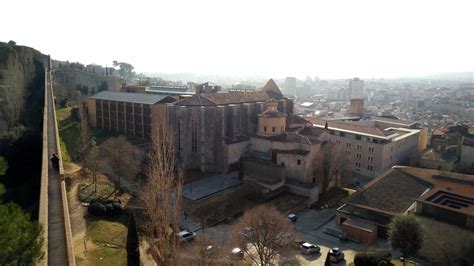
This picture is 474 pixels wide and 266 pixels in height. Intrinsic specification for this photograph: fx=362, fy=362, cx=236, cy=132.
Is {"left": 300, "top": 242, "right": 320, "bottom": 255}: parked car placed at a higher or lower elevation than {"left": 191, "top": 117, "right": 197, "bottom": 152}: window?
lower

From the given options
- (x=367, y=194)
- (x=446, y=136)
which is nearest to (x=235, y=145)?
(x=367, y=194)

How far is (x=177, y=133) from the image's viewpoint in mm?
39062

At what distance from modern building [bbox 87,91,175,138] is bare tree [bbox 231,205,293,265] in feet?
69.4

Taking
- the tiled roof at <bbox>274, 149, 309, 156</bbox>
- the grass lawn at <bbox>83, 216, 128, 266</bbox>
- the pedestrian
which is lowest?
the grass lawn at <bbox>83, 216, 128, 266</bbox>

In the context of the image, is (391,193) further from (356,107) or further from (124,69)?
(124,69)

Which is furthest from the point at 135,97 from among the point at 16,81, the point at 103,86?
the point at 103,86

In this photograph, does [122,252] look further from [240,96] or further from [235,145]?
[240,96]

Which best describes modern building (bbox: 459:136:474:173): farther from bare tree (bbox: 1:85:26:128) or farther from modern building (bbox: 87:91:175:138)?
→ bare tree (bbox: 1:85:26:128)

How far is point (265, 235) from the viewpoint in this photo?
22.5 meters

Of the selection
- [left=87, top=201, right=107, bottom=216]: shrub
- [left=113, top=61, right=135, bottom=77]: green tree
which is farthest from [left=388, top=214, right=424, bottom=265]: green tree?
[left=113, top=61, right=135, bottom=77]: green tree

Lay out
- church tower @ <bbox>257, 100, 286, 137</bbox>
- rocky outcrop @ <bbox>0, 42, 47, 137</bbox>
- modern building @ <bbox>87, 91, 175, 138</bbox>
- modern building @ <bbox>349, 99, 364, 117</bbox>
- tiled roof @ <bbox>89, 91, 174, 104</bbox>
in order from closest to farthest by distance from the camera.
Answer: church tower @ <bbox>257, 100, 286, 137</bbox> < rocky outcrop @ <bbox>0, 42, 47, 137</bbox> < modern building @ <bbox>87, 91, 175, 138</bbox> < tiled roof @ <bbox>89, 91, 174, 104</bbox> < modern building @ <bbox>349, 99, 364, 117</bbox>

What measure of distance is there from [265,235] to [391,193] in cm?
1419

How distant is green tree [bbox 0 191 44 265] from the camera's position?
1077cm

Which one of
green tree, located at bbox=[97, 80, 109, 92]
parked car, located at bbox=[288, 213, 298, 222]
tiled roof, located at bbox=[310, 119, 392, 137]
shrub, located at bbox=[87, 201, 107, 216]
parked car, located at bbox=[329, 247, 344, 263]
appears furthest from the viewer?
green tree, located at bbox=[97, 80, 109, 92]
